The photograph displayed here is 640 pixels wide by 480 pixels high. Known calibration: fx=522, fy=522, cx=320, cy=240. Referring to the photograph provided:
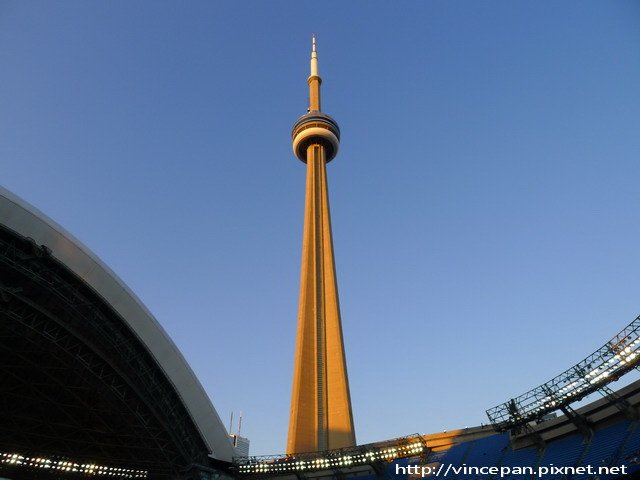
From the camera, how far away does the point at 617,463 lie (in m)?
27.8

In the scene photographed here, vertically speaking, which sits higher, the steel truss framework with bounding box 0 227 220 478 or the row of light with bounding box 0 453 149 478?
the steel truss framework with bounding box 0 227 220 478

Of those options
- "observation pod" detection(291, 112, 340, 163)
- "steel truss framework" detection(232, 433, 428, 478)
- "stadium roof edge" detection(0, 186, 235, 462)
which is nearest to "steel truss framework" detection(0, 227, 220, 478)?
"stadium roof edge" detection(0, 186, 235, 462)

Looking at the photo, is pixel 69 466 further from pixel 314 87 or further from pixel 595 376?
pixel 314 87

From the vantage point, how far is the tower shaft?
54.3 m

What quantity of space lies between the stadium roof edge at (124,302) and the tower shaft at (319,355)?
1379 centimetres

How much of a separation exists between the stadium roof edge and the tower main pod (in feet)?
46.8

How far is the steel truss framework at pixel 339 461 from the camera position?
131ft

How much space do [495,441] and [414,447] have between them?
6.00 meters

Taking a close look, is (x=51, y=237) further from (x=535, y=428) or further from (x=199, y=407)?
(x=535, y=428)

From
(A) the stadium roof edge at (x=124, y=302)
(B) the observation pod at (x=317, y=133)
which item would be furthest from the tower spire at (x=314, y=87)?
(A) the stadium roof edge at (x=124, y=302)

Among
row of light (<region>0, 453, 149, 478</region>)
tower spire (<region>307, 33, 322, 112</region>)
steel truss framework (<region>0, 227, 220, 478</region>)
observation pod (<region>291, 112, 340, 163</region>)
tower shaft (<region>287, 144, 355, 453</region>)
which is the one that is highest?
tower spire (<region>307, 33, 322, 112</region>)

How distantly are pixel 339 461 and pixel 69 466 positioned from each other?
21.5m

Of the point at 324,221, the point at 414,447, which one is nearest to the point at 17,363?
the point at 414,447

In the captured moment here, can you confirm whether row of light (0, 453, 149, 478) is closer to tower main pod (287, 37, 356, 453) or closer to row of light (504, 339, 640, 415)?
tower main pod (287, 37, 356, 453)
